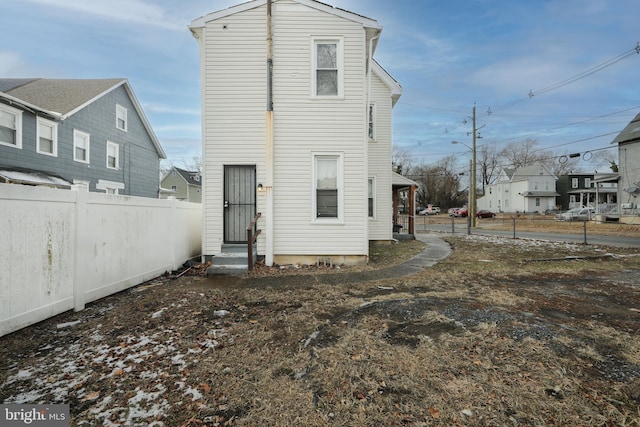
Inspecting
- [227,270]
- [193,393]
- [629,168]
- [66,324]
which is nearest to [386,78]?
[227,270]

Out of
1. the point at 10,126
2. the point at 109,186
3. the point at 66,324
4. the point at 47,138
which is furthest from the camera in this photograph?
the point at 109,186

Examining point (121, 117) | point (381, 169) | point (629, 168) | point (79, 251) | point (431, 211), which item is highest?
point (121, 117)

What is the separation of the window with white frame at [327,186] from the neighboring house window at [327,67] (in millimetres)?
1802

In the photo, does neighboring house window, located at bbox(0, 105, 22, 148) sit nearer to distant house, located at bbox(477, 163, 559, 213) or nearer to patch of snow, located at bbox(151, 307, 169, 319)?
patch of snow, located at bbox(151, 307, 169, 319)

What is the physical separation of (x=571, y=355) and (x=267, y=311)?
3.55 metres

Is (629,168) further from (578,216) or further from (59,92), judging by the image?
(59,92)

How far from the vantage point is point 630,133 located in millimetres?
24562

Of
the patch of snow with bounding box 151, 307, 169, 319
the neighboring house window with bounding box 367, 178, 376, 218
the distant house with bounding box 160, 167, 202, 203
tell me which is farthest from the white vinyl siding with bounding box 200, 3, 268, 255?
the distant house with bounding box 160, 167, 202, 203

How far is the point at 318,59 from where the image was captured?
7.83m

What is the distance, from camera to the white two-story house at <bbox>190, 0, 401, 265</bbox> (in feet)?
25.1

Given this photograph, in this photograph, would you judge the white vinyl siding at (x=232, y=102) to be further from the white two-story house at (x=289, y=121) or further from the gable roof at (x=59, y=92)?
the gable roof at (x=59, y=92)

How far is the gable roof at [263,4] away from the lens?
24.8 ft

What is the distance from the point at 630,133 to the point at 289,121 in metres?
32.0

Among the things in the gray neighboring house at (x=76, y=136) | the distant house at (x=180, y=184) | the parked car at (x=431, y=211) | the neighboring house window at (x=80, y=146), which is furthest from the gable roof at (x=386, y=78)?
the parked car at (x=431, y=211)
